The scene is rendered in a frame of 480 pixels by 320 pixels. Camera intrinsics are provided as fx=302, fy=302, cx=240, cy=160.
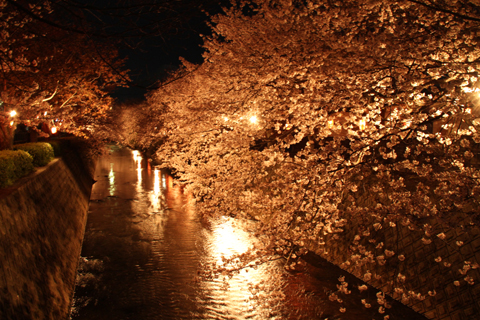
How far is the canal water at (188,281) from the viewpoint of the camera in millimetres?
7109

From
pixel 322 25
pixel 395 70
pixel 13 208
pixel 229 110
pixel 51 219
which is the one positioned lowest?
pixel 51 219

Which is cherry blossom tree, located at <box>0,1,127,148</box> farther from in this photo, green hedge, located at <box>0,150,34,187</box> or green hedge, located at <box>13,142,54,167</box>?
green hedge, located at <box>0,150,34,187</box>

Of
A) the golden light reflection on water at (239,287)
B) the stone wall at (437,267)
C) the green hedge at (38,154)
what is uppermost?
the green hedge at (38,154)

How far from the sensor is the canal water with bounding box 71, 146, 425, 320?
711 centimetres

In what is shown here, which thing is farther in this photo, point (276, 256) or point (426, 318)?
point (276, 256)

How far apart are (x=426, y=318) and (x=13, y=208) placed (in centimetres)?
864

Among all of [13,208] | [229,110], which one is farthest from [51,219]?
[229,110]

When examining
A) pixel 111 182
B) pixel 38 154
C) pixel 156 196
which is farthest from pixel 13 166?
pixel 111 182

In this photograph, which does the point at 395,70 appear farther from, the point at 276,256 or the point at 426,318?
the point at 276,256

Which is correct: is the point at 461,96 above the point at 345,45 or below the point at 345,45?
below

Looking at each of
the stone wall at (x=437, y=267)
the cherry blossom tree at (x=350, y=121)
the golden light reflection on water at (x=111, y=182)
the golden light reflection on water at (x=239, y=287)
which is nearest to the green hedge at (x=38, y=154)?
the cherry blossom tree at (x=350, y=121)

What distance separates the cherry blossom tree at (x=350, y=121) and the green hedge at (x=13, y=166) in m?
4.95

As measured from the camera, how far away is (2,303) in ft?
13.3

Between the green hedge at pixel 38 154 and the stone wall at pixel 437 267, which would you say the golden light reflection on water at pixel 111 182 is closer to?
the green hedge at pixel 38 154
